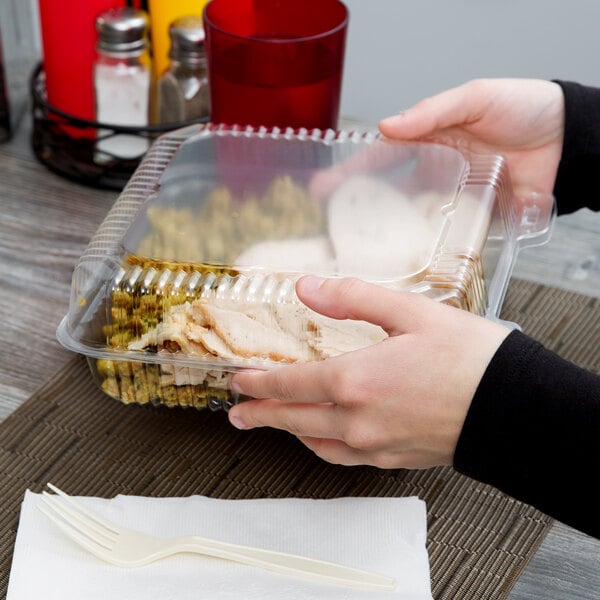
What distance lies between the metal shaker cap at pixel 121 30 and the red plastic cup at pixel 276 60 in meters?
0.11

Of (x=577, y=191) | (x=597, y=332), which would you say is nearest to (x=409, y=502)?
(x=597, y=332)

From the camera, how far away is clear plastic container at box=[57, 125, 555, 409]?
75 cm

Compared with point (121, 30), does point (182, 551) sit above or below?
Answer: below

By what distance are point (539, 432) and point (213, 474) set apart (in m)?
0.30

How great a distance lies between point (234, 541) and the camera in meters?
0.71

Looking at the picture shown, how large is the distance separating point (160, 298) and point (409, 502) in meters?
0.27

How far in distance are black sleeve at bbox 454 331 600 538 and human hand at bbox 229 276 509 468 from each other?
0.01 m

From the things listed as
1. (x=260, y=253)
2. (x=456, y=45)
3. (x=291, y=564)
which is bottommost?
(x=456, y=45)

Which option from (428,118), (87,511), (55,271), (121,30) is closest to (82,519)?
(87,511)

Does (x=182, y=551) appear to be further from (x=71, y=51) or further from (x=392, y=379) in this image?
(x=71, y=51)

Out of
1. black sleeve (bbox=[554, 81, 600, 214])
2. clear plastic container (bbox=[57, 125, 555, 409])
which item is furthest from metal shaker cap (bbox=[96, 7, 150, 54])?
black sleeve (bbox=[554, 81, 600, 214])

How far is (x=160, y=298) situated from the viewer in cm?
76

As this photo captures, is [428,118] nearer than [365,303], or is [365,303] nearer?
[365,303]

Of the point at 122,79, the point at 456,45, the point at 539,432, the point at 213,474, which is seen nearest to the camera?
the point at 539,432
